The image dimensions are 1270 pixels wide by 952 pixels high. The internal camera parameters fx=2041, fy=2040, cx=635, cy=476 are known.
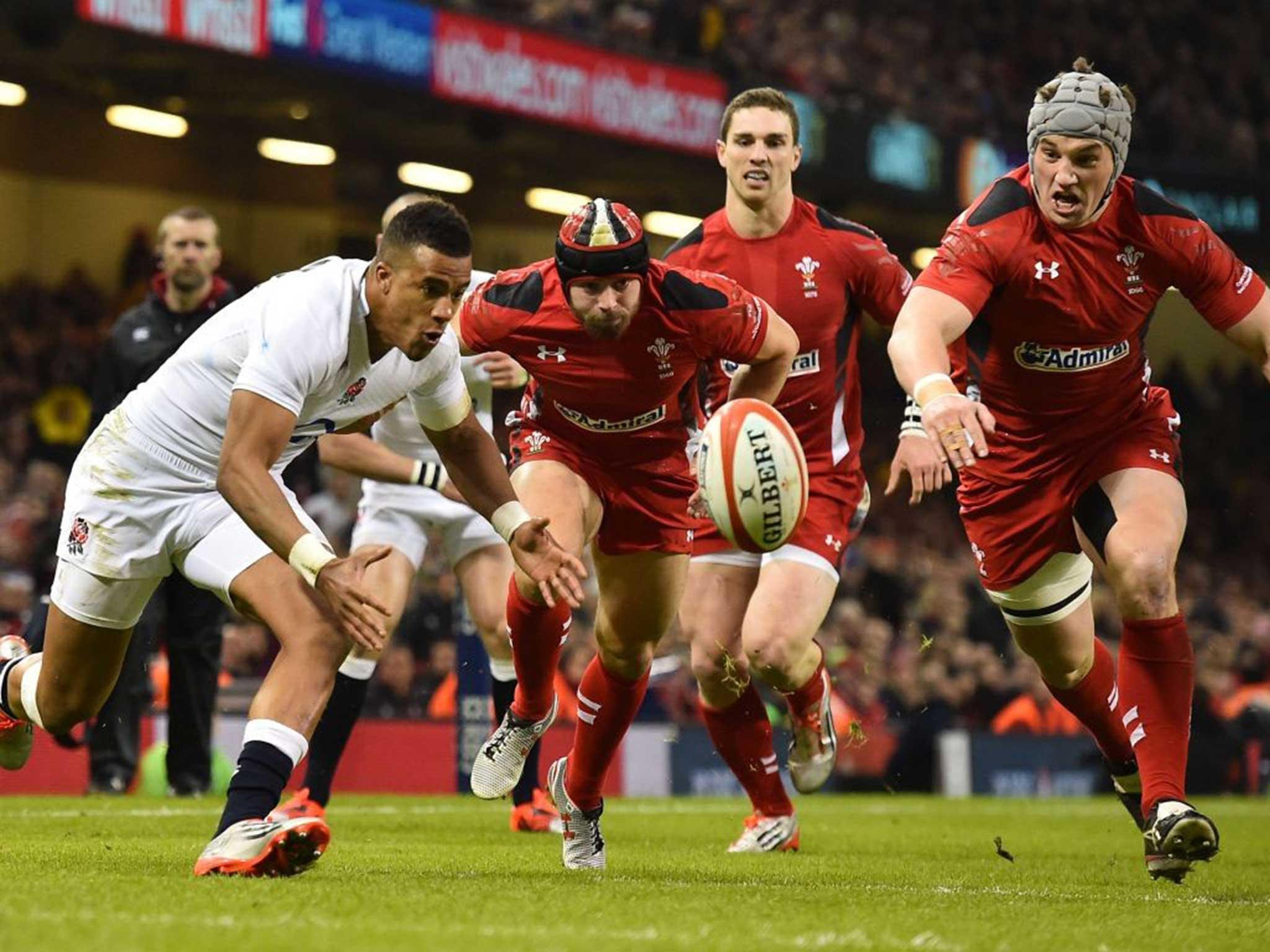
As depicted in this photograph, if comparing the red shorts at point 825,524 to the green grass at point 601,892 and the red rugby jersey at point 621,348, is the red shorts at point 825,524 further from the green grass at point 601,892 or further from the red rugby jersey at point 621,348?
the green grass at point 601,892

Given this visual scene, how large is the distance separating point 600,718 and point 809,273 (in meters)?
2.14

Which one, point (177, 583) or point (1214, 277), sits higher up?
point (1214, 277)

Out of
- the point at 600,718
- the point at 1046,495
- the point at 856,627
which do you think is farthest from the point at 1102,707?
the point at 856,627

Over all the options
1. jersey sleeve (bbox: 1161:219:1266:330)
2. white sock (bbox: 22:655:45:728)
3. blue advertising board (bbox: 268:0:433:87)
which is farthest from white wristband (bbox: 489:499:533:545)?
blue advertising board (bbox: 268:0:433:87)

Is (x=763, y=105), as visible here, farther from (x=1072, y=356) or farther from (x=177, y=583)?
(x=177, y=583)

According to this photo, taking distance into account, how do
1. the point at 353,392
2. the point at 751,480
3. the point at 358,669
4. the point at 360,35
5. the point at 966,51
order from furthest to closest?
the point at 966,51, the point at 360,35, the point at 358,669, the point at 751,480, the point at 353,392

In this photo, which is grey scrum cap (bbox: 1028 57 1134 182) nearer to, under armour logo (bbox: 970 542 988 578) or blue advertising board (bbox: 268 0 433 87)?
under armour logo (bbox: 970 542 988 578)

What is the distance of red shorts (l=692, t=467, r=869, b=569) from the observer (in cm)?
824

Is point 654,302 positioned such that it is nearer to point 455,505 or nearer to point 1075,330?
point 1075,330

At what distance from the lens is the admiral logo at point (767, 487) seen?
6277 millimetres

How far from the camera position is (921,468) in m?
5.71

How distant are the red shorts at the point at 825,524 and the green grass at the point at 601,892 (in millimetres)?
1226

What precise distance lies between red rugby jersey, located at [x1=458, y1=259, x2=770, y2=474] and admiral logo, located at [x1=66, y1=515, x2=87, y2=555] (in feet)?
5.33

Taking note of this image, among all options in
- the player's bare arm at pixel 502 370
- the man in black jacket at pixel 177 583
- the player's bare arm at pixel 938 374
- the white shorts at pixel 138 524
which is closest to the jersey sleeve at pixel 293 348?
the white shorts at pixel 138 524
